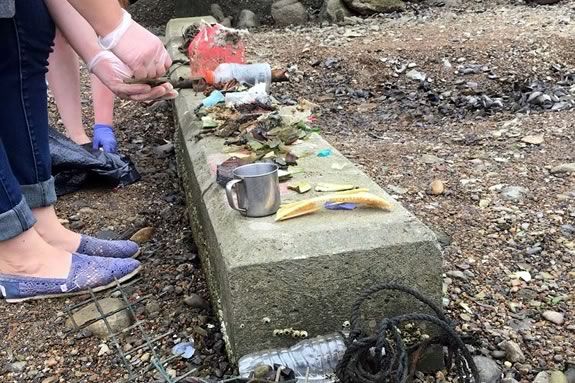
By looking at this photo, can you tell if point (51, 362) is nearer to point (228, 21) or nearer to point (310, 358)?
point (310, 358)

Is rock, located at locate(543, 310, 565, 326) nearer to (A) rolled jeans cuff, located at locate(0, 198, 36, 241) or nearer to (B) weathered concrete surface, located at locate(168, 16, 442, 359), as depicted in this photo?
(B) weathered concrete surface, located at locate(168, 16, 442, 359)

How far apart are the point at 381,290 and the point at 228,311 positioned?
380mm

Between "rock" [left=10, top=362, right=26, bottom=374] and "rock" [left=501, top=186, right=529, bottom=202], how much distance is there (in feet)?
6.52

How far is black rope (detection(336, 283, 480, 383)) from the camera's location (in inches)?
60.7

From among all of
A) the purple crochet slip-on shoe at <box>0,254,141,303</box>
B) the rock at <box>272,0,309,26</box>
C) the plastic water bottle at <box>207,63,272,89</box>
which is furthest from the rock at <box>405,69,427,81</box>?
the purple crochet slip-on shoe at <box>0,254,141,303</box>

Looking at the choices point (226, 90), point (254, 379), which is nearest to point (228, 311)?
point (254, 379)

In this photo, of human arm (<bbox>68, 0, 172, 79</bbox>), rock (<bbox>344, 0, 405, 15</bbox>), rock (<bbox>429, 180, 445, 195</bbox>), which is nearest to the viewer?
human arm (<bbox>68, 0, 172, 79</bbox>)

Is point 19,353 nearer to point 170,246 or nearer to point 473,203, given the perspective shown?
point 170,246

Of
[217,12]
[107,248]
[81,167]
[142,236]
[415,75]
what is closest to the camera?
[107,248]

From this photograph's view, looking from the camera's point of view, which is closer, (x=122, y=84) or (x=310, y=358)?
(x=310, y=358)

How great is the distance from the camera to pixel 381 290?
169 cm

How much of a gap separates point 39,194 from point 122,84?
1.66ft

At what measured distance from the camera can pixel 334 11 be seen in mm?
7832

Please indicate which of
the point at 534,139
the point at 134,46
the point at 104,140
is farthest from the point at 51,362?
the point at 534,139
